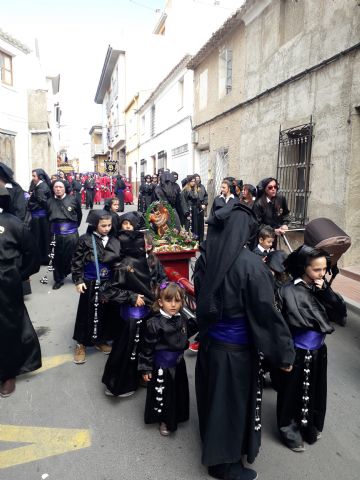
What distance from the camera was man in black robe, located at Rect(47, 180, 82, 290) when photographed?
7.28m

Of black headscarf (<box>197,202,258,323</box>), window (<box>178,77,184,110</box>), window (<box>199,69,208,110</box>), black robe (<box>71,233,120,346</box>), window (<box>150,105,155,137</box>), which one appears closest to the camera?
black headscarf (<box>197,202,258,323</box>)

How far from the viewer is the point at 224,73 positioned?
13.5 metres

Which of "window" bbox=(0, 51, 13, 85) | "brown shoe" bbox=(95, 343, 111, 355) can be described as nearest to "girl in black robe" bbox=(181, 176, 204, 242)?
"brown shoe" bbox=(95, 343, 111, 355)

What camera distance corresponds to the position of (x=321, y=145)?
26.1 feet

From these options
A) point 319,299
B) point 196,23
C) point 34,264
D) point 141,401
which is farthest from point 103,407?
point 196,23

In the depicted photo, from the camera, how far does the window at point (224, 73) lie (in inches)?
518

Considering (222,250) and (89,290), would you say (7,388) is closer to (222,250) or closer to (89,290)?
(89,290)

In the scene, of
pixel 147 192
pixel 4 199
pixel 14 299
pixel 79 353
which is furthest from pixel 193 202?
Answer: pixel 14 299

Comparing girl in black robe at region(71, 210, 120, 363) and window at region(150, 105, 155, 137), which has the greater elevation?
window at region(150, 105, 155, 137)

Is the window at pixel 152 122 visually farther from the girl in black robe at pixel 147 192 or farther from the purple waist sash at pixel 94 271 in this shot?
the purple waist sash at pixel 94 271

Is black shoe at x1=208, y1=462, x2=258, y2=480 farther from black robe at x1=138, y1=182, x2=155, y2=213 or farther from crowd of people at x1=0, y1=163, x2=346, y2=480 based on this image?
black robe at x1=138, y1=182, x2=155, y2=213

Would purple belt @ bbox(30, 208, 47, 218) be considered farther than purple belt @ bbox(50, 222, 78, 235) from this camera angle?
Yes

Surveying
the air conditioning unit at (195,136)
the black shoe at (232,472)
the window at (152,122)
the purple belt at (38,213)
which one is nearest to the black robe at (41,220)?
the purple belt at (38,213)

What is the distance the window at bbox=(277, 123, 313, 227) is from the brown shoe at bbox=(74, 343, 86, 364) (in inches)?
226
